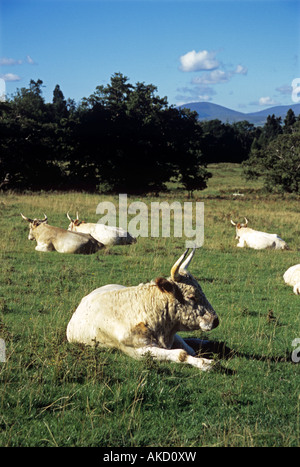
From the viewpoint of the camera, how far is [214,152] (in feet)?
324

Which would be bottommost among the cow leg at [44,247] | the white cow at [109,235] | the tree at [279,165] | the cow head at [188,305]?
the cow leg at [44,247]

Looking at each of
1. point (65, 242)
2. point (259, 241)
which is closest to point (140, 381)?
point (65, 242)

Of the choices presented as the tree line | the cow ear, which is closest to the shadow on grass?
the cow ear

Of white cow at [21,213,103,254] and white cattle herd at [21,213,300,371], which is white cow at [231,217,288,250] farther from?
white cattle herd at [21,213,300,371]

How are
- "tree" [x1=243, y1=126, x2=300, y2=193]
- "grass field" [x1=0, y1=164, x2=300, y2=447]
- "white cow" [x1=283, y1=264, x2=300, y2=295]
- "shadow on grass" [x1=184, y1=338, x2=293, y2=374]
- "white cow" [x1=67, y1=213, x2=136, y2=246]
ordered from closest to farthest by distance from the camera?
"grass field" [x1=0, y1=164, x2=300, y2=447] < "shadow on grass" [x1=184, y1=338, x2=293, y2=374] < "white cow" [x1=283, y1=264, x2=300, y2=295] < "white cow" [x1=67, y1=213, x2=136, y2=246] < "tree" [x1=243, y1=126, x2=300, y2=193]

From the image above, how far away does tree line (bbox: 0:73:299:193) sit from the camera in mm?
43938

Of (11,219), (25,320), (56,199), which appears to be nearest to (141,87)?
(56,199)

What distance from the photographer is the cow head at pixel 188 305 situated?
7.02m

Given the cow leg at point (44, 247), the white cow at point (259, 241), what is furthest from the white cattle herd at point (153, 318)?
the white cow at point (259, 241)

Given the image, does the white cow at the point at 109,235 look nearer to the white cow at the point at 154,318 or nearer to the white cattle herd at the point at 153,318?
the white cattle herd at the point at 153,318

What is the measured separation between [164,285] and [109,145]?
4152 cm

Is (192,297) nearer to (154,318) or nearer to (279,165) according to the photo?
(154,318)

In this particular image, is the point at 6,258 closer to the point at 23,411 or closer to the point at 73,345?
the point at 73,345

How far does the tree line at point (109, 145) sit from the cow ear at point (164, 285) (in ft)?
123
